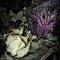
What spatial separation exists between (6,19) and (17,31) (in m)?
0.21

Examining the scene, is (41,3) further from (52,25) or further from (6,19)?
(6,19)

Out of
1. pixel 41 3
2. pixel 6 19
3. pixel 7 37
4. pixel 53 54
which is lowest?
pixel 53 54

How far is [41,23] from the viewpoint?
7.39 feet

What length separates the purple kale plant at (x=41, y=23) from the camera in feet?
7.36

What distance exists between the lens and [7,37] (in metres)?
2.19

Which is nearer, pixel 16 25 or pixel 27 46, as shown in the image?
pixel 27 46

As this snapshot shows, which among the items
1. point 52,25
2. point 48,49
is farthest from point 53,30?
point 48,49

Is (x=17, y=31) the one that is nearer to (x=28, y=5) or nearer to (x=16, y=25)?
(x=16, y=25)

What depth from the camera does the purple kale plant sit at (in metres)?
2.24

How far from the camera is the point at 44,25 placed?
2244 mm

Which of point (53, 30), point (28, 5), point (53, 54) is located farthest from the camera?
point (28, 5)

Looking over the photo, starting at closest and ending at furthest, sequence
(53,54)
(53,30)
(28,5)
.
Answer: (53,54)
(53,30)
(28,5)

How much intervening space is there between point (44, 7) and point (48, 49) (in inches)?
20.1

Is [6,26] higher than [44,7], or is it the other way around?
[44,7]
